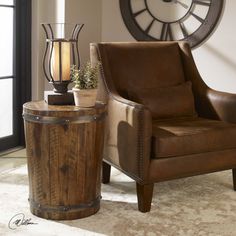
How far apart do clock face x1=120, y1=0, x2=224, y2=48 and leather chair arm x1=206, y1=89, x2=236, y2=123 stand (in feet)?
3.11

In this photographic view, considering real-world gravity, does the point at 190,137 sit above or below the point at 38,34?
below

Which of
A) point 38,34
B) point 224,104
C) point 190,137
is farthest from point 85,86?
point 38,34

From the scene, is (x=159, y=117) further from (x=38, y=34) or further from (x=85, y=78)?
(x=38, y=34)

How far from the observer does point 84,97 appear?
2.44 meters

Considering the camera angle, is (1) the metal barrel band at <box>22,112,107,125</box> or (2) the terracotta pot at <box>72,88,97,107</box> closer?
(1) the metal barrel band at <box>22,112,107,125</box>

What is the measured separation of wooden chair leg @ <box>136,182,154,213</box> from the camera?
255 centimetres

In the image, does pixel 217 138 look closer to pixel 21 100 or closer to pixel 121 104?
pixel 121 104

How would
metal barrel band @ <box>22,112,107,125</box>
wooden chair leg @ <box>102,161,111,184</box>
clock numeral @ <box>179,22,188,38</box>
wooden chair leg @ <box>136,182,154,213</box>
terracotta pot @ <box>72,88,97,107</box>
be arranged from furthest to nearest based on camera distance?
1. clock numeral @ <box>179,22,188,38</box>
2. wooden chair leg @ <box>102,161,111,184</box>
3. wooden chair leg @ <box>136,182,154,213</box>
4. terracotta pot @ <box>72,88,97,107</box>
5. metal barrel band @ <box>22,112,107,125</box>

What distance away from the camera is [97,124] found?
2.43 meters

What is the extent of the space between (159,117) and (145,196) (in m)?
0.65

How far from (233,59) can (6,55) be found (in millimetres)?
1905

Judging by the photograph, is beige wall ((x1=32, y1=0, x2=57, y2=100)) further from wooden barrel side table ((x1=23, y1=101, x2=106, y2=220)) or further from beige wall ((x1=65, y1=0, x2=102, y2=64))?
wooden barrel side table ((x1=23, y1=101, x2=106, y2=220))
